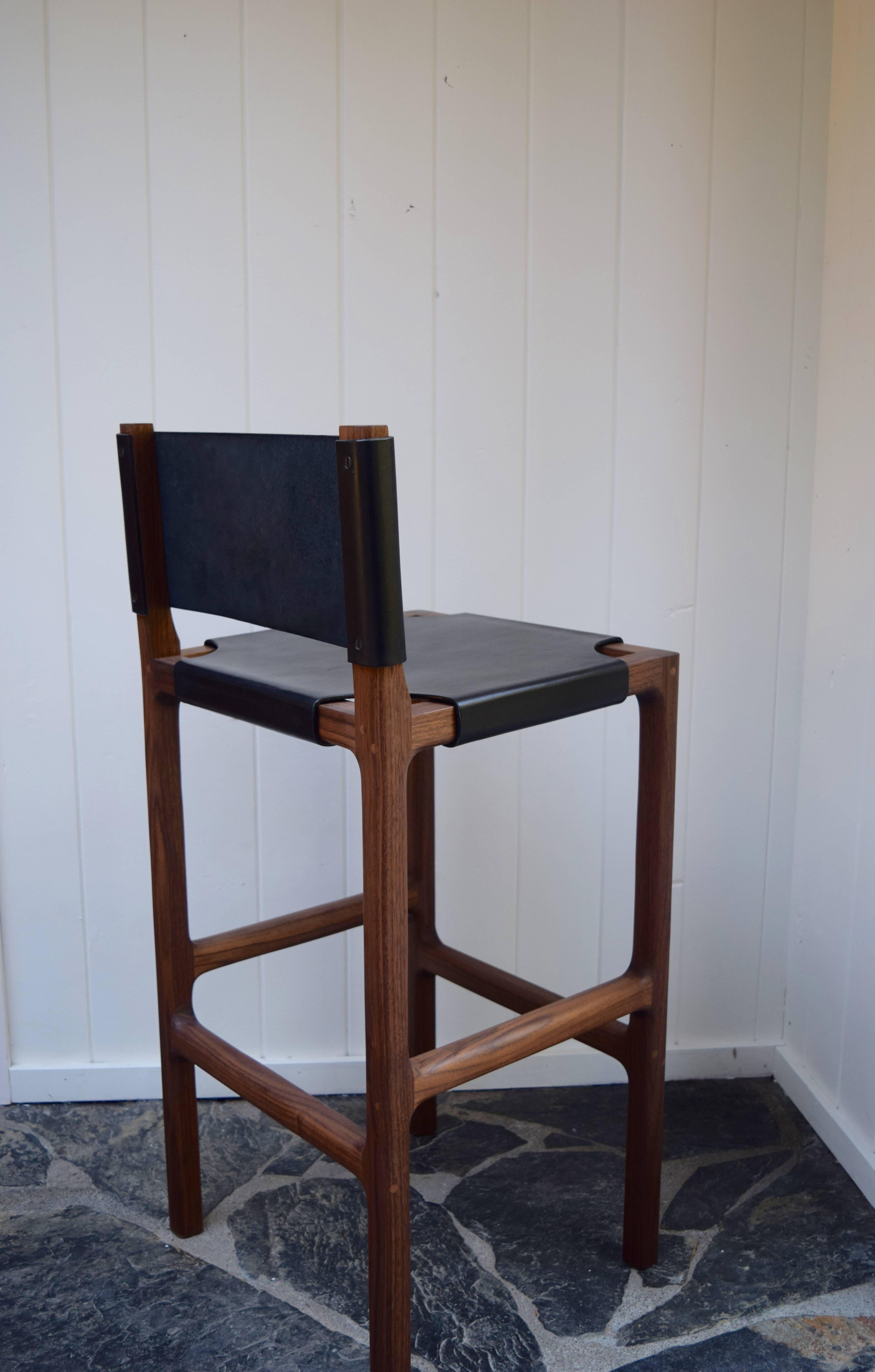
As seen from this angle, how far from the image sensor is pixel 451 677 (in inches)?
42.0

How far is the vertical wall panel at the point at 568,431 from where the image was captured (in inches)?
60.0

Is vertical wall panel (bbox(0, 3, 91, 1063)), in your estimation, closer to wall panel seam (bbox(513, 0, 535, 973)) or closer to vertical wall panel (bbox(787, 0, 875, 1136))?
wall panel seam (bbox(513, 0, 535, 973))

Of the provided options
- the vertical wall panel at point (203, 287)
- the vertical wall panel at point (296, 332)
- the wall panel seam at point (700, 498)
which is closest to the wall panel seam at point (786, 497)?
the wall panel seam at point (700, 498)

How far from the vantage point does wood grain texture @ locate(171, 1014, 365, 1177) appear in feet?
3.53

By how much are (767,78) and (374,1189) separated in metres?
1.46

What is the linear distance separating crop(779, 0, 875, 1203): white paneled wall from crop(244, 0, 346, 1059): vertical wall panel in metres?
0.68

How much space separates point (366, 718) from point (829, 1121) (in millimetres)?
1049

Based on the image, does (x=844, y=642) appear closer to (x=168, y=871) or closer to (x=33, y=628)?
(x=168, y=871)

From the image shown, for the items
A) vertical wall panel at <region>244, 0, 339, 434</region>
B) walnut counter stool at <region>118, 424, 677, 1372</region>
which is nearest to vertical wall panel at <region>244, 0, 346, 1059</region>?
vertical wall panel at <region>244, 0, 339, 434</region>

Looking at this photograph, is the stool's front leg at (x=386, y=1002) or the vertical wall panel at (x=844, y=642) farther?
the vertical wall panel at (x=844, y=642)

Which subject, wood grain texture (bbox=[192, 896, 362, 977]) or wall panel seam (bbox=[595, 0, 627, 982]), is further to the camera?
wall panel seam (bbox=[595, 0, 627, 982])

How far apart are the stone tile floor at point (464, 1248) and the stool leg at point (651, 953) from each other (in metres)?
0.08

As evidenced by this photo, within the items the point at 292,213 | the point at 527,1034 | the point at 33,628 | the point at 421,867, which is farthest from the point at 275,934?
the point at 292,213

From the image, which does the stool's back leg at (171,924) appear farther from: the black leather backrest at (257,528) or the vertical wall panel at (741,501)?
the vertical wall panel at (741,501)
